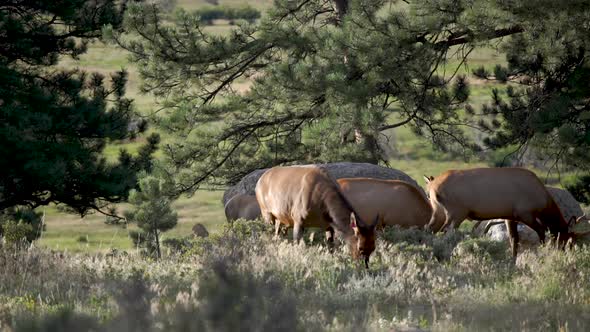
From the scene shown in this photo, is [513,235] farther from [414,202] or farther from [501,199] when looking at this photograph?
[414,202]

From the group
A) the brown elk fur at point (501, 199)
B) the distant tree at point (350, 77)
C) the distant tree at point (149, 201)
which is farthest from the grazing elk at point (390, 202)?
the distant tree at point (149, 201)

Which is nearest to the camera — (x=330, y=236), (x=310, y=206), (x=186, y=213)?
(x=310, y=206)

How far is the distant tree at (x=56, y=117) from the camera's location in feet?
81.9

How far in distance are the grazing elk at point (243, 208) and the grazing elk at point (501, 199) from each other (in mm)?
4573

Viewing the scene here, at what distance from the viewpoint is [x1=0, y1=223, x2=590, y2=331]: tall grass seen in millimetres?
6938

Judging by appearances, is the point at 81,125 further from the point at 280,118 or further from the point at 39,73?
the point at 280,118

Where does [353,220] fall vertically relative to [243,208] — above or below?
above

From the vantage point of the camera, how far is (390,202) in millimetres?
14117

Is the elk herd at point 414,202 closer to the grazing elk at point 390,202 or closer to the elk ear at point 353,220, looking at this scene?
the grazing elk at point 390,202

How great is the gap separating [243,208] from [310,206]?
5.19 metres

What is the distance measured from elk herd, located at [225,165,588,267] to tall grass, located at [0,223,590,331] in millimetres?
700

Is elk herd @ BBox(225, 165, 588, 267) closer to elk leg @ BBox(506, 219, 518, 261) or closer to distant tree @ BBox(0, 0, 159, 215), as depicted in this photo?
elk leg @ BBox(506, 219, 518, 261)

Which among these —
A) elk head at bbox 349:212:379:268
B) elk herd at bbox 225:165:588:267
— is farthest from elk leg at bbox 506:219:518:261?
elk head at bbox 349:212:379:268

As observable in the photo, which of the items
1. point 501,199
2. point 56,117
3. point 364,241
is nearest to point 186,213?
point 56,117
